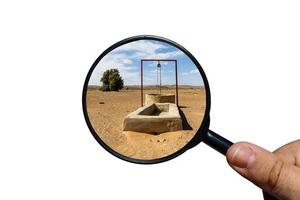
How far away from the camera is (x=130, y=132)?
8.74 feet

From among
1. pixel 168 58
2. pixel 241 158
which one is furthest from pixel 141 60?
pixel 241 158

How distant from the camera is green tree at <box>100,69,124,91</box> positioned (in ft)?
8.71

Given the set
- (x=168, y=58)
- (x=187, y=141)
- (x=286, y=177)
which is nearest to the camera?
(x=286, y=177)

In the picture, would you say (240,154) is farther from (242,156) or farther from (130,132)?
(130,132)

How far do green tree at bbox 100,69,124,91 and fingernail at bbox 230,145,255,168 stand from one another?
947mm

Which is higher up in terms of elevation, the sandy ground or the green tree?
the green tree

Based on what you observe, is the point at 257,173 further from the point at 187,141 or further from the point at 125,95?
the point at 125,95

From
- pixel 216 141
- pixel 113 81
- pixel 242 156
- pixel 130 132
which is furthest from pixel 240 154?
pixel 113 81

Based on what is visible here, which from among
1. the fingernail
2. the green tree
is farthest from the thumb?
the green tree

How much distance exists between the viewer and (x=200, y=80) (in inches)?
101

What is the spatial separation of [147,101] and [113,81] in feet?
0.96

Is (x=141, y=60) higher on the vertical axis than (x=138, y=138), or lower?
higher

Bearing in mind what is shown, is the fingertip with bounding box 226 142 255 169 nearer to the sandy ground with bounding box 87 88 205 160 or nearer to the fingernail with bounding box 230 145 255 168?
the fingernail with bounding box 230 145 255 168

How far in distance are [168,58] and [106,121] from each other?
26.3 inches
